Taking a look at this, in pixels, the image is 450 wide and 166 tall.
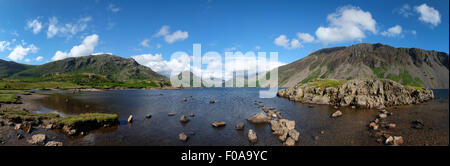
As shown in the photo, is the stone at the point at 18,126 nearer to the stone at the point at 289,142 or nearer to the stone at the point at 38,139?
the stone at the point at 38,139

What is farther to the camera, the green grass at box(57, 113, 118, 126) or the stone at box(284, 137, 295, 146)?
the green grass at box(57, 113, 118, 126)

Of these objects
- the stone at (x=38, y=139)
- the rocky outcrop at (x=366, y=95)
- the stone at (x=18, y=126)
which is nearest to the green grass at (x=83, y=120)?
the stone at (x=18, y=126)

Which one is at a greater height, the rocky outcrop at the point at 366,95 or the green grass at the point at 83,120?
the rocky outcrop at the point at 366,95

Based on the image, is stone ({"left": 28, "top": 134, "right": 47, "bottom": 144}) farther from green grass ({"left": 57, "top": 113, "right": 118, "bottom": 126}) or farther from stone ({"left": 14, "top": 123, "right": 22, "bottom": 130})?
stone ({"left": 14, "top": 123, "right": 22, "bottom": 130})

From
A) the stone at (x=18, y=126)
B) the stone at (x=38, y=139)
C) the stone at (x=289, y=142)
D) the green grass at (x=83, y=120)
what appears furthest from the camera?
the green grass at (x=83, y=120)

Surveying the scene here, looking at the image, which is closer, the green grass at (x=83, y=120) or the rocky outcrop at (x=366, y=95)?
the green grass at (x=83, y=120)

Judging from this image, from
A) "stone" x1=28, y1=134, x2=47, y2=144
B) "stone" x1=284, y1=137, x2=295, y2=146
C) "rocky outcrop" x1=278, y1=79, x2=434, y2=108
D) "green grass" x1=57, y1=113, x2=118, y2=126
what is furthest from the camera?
"rocky outcrop" x1=278, y1=79, x2=434, y2=108

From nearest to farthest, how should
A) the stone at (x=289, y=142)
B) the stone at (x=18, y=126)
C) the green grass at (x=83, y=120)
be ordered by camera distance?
the stone at (x=289, y=142), the stone at (x=18, y=126), the green grass at (x=83, y=120)

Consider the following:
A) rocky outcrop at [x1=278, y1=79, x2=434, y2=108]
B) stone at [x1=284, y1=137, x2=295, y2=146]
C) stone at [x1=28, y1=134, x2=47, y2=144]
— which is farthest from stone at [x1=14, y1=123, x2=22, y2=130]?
rocky outcrop at [x1=278, y1=79, x2=434, y2=108]

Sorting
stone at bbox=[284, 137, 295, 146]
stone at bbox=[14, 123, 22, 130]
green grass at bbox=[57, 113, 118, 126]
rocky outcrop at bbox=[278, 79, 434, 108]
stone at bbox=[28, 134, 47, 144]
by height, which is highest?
rocky outcrop at bbox=[278, 79, 434, 108]

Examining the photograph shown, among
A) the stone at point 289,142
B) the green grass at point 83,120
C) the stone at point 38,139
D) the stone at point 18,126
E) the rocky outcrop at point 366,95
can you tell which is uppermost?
the rocky outcrop at point 366,95
